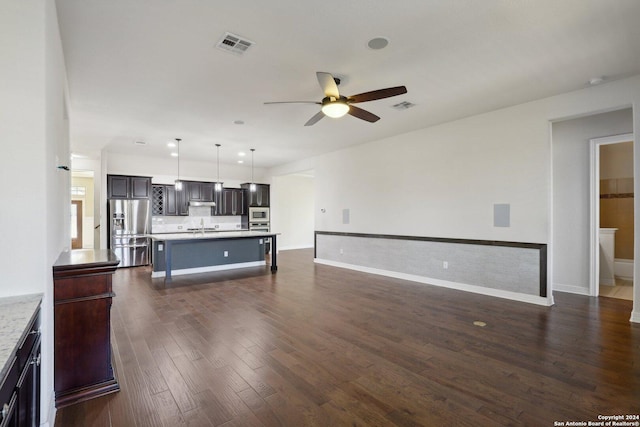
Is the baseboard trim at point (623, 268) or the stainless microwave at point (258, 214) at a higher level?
the stainless microwave at point (258, 214)

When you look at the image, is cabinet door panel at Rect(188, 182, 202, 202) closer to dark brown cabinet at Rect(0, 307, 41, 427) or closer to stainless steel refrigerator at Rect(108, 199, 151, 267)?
stainless steel refrigerator at Rect(108, 199, 151, 267)

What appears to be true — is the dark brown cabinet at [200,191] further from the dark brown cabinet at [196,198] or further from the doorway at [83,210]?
the doorway at [83,210]

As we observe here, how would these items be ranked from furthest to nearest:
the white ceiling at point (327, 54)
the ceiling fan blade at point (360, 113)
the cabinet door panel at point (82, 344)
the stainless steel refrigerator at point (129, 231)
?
the stainless steel refrigerator at point (129, 231) → the ceiling fan blade at point (360, 113) → the white ceiling at point (327, 54) → the cabinet door panel at point (82, 344)

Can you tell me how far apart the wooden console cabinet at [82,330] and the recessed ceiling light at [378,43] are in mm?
2954

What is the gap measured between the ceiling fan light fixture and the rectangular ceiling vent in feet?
3.20

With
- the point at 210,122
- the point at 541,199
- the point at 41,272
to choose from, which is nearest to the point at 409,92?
the point at 541,199

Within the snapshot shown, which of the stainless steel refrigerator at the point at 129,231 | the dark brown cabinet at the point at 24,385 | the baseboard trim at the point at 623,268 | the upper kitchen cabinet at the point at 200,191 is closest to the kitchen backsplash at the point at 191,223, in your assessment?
the upper kitchen cabinet at the point at 200,191

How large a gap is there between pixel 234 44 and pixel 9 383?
9.51 feet

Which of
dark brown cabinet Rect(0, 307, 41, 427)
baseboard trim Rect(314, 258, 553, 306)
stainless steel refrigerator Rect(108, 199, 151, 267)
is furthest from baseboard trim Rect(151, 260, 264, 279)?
dark brown cabinet Rect(0, 307, 41, 427)

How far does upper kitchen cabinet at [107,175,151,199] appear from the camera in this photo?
7.47 meters

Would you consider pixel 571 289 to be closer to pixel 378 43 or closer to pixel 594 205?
pixel 594 205

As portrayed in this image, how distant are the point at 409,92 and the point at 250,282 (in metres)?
4.34

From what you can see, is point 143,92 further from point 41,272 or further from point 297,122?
point 41,272

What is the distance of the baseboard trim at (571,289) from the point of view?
4.91 meters
